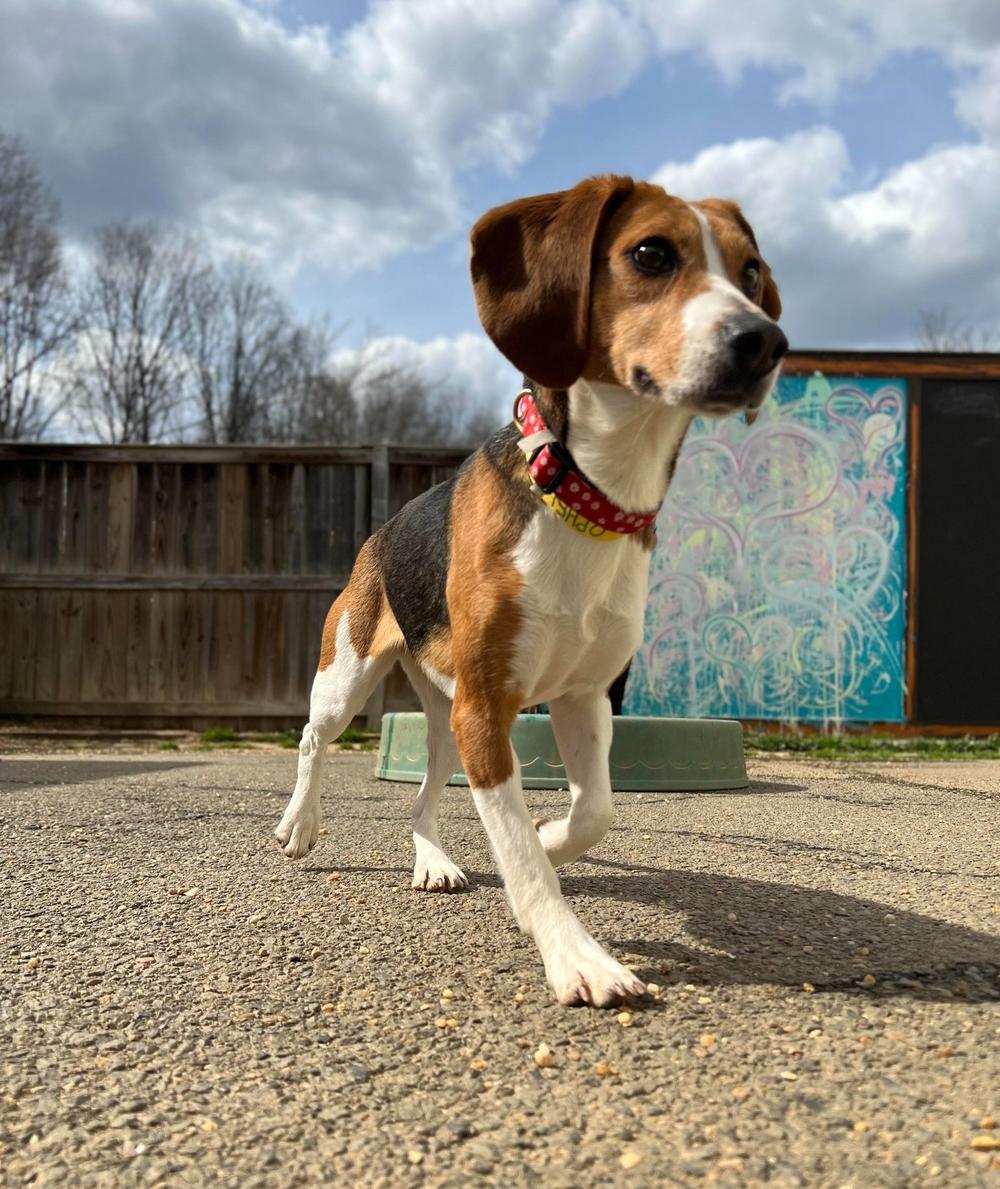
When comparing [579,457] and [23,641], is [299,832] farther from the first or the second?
[23,641]

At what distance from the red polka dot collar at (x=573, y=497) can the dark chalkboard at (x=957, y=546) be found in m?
7.13

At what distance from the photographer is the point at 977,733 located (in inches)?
344

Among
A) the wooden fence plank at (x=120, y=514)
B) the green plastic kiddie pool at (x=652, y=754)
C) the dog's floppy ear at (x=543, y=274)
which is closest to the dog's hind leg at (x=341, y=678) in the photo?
the dog's floppy ear at (x=543, y=274)

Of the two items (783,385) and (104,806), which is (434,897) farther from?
(783,385)

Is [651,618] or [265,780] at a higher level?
[651,618]

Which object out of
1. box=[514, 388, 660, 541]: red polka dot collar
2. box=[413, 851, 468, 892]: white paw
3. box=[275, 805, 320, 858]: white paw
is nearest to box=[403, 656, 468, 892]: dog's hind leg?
box=[413, 851, 468, 892]: white paw

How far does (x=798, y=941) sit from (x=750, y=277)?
1.52m

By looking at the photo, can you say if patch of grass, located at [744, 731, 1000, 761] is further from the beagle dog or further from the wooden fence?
the beagle dog

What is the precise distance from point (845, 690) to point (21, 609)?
6886 mm

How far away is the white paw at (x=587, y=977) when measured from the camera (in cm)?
208

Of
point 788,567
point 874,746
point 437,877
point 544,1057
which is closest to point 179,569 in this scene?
point 788,567

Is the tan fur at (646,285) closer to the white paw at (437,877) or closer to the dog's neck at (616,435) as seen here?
the dog's neck at (616,435)

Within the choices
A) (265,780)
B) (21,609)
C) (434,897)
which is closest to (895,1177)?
(434,897)

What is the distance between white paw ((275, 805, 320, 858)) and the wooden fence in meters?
5.70
